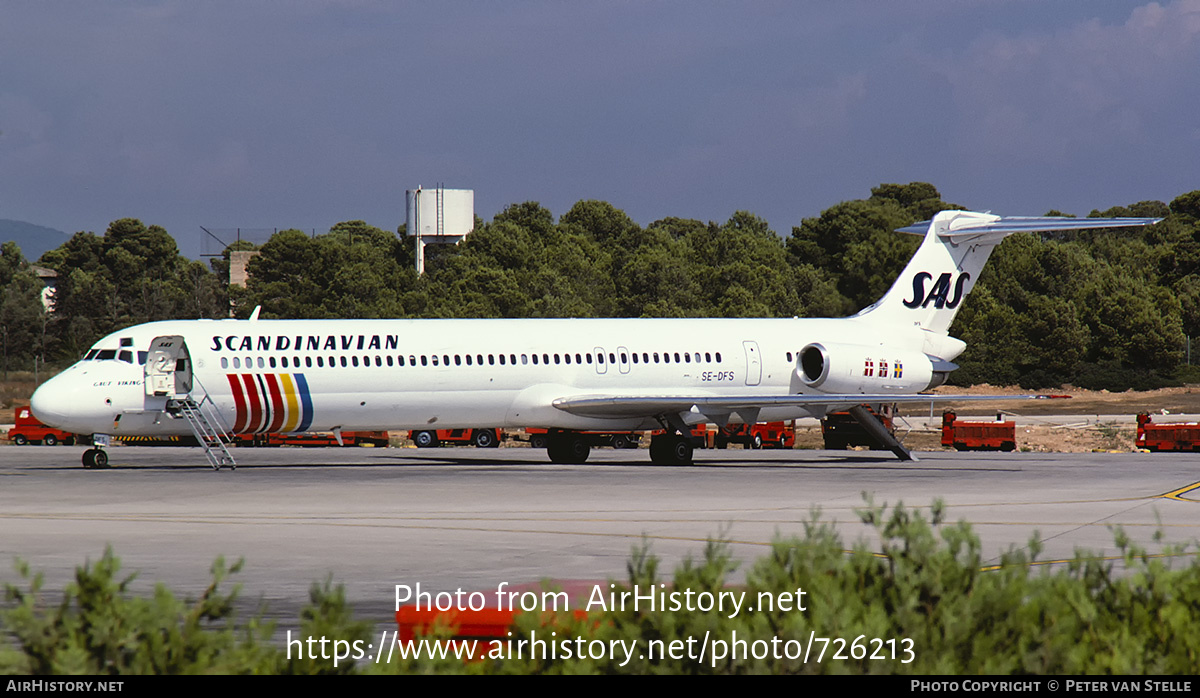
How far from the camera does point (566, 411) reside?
32.5m

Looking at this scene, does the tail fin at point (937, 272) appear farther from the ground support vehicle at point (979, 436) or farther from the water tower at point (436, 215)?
the water tower at point (436, 215)

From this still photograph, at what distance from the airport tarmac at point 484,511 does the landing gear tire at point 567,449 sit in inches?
21.1

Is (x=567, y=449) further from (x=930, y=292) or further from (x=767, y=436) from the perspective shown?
(x=767, y=436)

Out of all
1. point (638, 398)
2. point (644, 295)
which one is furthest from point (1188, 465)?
point (644, 295)

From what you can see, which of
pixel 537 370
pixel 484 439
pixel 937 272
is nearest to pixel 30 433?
pixel 484 439

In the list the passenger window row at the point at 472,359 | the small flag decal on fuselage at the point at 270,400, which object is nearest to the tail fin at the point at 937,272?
the passenger window row at the point at 472,359

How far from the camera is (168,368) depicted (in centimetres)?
2920

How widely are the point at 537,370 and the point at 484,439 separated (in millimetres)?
14497

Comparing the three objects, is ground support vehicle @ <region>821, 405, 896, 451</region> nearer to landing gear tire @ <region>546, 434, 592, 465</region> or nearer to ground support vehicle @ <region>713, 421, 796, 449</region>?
ground support vehicle @ <region>713, 421, 796, 449</region>

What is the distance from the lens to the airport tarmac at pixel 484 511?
14.2m

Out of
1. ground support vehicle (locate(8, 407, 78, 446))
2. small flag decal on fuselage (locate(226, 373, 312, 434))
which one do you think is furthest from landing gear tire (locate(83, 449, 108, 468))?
ground support vehicle (locate(8, 407, 78, 446))

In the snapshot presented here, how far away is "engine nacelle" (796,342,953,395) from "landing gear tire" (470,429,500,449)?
14.0 metres
